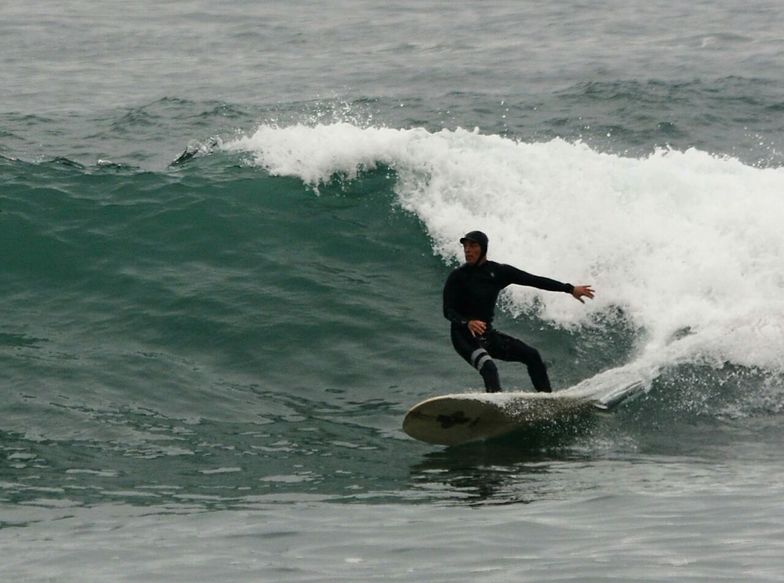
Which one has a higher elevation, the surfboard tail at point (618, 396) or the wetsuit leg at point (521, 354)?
the wetsuit leg at point (521, 354)

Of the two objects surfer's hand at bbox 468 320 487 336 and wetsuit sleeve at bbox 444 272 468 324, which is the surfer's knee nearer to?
wetsuit sleeve at bbox 444 272 468 324

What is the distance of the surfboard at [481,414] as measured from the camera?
33.8ft

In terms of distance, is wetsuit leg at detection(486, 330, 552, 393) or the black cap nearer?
the black cap

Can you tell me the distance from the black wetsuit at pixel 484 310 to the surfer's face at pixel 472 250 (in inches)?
2.9

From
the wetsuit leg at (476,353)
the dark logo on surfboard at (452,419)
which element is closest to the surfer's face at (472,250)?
the wetsuit leg at (476,353)

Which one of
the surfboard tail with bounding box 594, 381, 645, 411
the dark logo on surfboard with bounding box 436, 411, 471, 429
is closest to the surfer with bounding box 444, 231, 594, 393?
the surfboard tail with bounding box 594, 381, 645, 411

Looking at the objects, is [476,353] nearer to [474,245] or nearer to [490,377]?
[490,377]

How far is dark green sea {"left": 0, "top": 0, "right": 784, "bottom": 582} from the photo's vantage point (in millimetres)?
7695

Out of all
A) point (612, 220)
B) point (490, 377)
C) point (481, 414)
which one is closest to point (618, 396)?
point (490, 377)

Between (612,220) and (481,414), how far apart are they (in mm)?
5546

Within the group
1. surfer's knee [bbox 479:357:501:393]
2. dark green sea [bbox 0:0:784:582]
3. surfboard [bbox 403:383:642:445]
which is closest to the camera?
dark green sea [bbox 0:0:784:582]

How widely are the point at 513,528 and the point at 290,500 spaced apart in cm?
183

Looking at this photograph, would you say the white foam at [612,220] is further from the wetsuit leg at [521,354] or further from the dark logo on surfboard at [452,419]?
the dark logo on surfboard at [452,419]

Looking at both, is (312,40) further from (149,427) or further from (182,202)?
(149,427)
